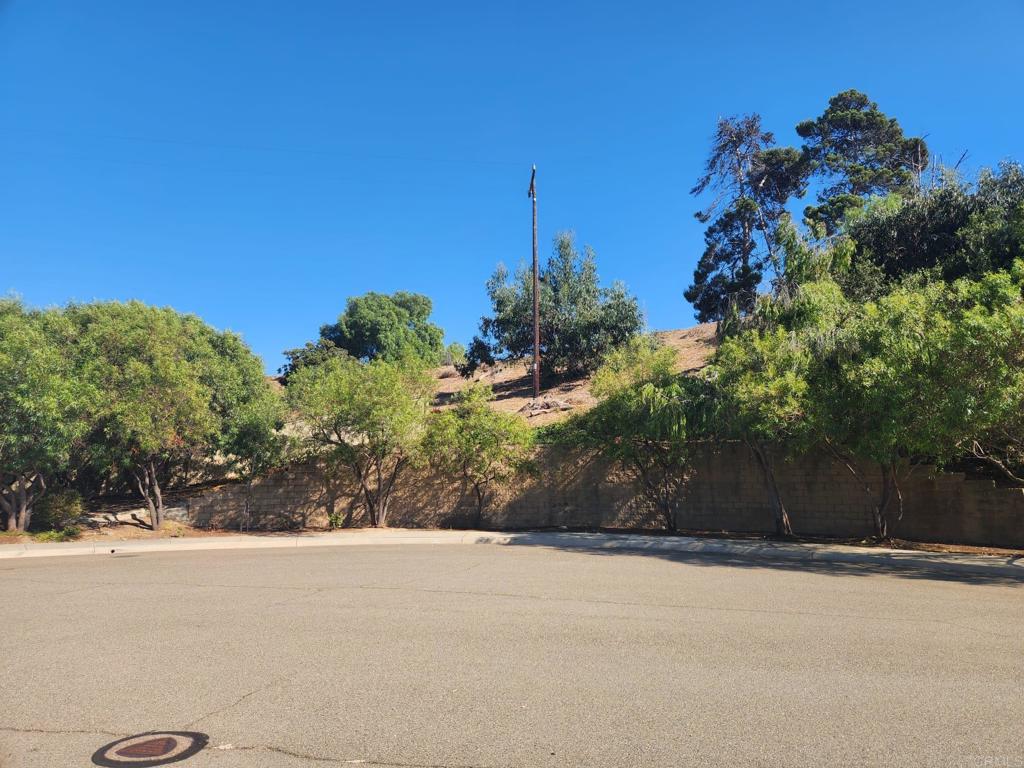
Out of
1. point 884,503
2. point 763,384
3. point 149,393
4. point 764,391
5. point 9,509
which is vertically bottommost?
point 9,509

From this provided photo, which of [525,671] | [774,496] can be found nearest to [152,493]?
[774,496]

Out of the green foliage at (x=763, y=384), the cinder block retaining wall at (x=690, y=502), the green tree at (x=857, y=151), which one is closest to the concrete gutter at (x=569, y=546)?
the cinder block retaining wall at (x=690, y=502)

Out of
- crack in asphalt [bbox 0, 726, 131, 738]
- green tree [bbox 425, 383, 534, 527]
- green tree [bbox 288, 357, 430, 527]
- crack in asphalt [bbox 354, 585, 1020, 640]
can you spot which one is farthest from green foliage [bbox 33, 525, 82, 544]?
crack in asphalt [bbox 0, 726, 131, 738]

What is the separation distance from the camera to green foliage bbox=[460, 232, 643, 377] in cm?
3831

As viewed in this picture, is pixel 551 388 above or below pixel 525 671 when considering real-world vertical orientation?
above

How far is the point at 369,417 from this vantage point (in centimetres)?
2086

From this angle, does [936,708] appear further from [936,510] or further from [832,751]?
[936,510]

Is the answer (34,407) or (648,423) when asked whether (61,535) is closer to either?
(34,407)

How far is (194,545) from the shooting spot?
62.2 ft

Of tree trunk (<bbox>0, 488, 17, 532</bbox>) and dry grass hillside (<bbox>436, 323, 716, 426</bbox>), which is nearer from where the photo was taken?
tree trunk (<bbox>0, 488, 17, 532</bbox>)

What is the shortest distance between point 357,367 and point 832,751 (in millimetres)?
19437

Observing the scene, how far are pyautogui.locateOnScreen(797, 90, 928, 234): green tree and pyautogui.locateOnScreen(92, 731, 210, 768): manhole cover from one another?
A: 41.0m

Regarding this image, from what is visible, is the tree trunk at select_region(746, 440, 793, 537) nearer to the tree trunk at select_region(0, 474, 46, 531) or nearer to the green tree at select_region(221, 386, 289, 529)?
the green tree at select_region(221, 386, 289, 529)

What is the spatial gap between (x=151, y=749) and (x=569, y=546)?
1347 cm
